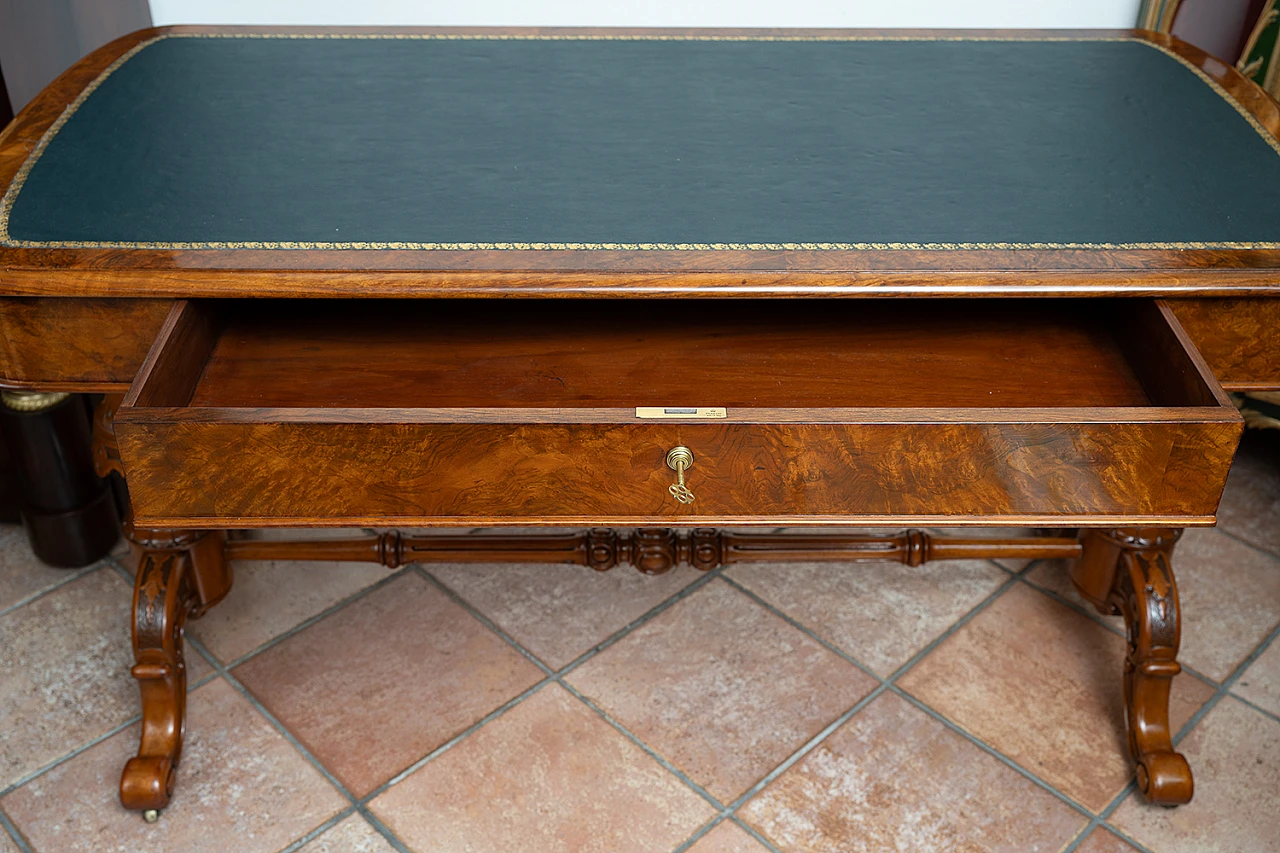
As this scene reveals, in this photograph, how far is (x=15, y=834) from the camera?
1.48 metres

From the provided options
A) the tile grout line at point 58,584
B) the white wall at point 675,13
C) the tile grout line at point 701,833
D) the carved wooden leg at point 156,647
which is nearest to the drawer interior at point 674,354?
the carved wooden leg at point 156,647

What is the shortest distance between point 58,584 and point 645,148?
121cm

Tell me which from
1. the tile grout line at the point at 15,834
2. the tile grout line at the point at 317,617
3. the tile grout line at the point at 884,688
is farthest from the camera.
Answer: the tile grout line at the point at 317,617

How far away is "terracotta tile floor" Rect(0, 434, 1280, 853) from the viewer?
1.50 metres

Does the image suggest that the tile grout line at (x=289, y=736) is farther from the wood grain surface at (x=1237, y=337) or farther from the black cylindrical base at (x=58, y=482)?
the wood grain surface at (x=1237, y=337)

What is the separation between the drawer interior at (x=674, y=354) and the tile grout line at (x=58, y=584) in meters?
0.82

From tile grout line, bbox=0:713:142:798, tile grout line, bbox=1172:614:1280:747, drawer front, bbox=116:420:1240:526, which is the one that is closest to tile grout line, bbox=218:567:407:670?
tile grout line, bbox=0:713:142:798

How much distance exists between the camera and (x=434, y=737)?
5.31ft

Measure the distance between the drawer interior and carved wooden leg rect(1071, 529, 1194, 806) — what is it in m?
0.42

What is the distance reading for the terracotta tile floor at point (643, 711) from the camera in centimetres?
150

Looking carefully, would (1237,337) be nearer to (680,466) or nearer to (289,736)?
(680,466)

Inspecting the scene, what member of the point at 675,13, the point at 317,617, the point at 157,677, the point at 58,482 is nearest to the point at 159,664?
the point at 157,677

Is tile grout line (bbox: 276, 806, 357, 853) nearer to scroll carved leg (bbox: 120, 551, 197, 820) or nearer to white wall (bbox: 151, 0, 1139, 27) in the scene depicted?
scroll carved leg (bbox: 120, 551, 197, 820)

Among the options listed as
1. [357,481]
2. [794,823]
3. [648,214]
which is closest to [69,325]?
[357,481]
